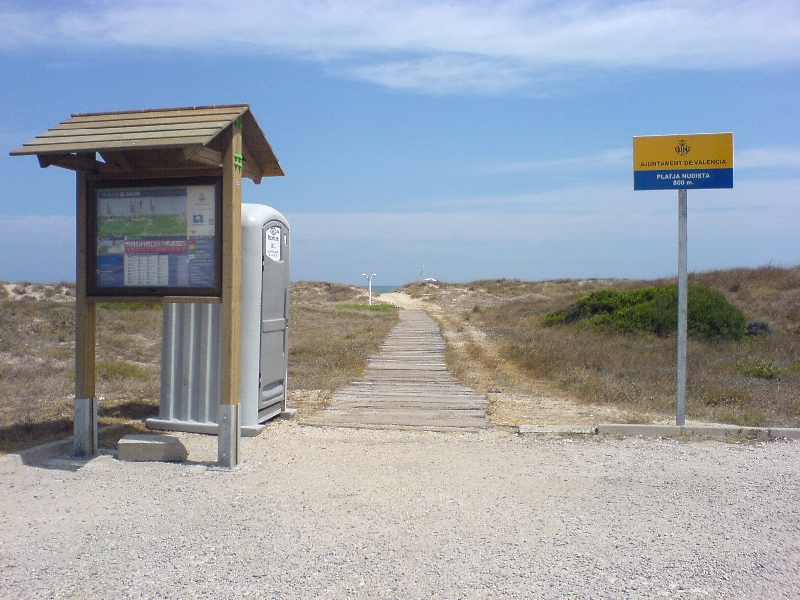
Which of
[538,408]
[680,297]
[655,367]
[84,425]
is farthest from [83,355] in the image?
[655,367]

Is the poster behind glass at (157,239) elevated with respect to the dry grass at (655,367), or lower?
elevated

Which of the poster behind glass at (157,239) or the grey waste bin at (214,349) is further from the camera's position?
the grey waste bin at (214,349)

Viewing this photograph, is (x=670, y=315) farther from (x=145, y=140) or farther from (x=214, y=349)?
(x=145, y=140)

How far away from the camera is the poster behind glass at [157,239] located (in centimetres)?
618

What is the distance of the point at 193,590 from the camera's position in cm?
375

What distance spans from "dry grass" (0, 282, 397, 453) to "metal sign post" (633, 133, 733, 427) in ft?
15.4

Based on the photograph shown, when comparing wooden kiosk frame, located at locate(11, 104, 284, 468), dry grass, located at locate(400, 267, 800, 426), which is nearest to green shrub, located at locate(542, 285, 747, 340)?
dry grass, located at locate(400, 267, 800, 426)

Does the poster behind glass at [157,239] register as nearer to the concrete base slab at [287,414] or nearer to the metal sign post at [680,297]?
the concrete base slab at [287,414]

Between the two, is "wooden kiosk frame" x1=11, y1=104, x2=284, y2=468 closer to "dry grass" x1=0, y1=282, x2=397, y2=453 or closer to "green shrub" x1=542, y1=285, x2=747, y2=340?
"dry grass" x1=0, y1=282, x2=397, y2=453

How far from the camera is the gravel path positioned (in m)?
3.87

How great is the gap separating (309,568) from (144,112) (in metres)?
4.24

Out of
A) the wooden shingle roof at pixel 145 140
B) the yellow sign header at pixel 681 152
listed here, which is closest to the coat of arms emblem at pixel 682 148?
the yellow sign header at pixel 681 152

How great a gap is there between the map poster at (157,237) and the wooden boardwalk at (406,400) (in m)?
2.68

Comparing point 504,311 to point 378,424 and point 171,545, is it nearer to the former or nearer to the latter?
point 378,424
